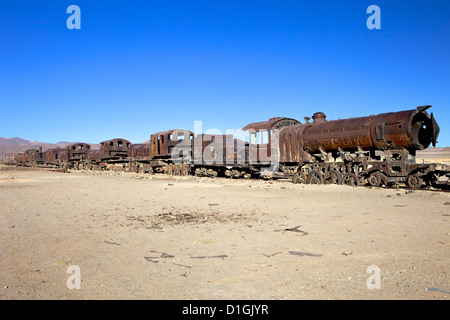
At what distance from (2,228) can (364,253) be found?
23.8 ft

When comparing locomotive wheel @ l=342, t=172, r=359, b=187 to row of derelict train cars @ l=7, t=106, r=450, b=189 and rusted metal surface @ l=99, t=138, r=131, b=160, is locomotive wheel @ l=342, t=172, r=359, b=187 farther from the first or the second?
rusted metal surface @ l=99, t=138, r=131, b=160

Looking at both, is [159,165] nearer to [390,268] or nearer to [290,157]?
[290,157]

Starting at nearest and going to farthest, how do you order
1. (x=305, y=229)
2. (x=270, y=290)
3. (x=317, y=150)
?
(x=270, y=290), (x=305, y=229), (x=317, y=150)

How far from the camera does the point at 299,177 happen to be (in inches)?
752

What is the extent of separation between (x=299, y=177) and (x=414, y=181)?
596cm

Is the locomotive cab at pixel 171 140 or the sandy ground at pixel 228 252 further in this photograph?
the locomotive cab at pixel 171 140

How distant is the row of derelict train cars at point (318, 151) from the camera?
14992 millimetres

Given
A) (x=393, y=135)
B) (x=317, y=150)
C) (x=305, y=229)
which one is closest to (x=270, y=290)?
(x=305, y=229)

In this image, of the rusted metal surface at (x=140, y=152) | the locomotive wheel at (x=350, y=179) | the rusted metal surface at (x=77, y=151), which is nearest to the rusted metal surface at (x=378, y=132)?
the locomotive wheel at (x=350, y=179)

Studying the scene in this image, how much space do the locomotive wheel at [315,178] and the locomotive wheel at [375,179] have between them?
2512 mm

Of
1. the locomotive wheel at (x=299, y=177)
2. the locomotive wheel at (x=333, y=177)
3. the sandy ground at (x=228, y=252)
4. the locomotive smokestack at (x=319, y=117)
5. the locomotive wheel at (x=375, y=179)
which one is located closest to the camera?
the sandy ground at (x=228, y=252)

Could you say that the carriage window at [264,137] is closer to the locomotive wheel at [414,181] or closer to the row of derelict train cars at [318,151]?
the row of derelict train cars at [318,151]

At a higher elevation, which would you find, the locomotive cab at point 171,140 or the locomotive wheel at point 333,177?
the locomotive cab at point 171,140

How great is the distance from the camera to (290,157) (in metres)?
19.8
